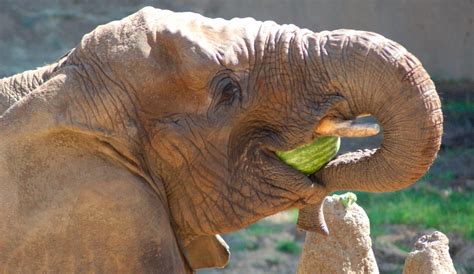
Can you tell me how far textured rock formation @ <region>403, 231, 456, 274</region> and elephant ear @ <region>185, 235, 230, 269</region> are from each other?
4.96 ft

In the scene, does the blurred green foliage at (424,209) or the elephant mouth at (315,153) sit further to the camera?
the blurred green foliage at (424,209)

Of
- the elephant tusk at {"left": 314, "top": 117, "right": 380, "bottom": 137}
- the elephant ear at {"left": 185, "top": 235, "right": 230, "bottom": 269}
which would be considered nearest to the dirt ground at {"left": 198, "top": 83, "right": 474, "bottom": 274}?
the elephant ear at {"left": 185, "top": 235, "right": 230, "bottom": 269}

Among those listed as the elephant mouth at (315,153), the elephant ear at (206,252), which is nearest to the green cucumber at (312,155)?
the elephant mouth at (315,153)

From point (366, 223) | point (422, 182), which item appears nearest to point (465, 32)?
point (422, 182)

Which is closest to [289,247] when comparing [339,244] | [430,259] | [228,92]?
[339,244]

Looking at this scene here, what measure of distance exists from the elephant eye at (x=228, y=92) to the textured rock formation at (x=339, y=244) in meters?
1.82

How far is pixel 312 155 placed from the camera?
119 inches

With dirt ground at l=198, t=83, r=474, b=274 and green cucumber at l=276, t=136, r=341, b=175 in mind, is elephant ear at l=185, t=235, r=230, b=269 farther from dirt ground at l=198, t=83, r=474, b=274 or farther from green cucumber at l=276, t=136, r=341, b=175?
dirt ground at l=198, t=83, r=474, b=274

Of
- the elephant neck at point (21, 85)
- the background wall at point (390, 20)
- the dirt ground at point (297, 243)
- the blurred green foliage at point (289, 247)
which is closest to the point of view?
the elephant neck at point (21, 85)

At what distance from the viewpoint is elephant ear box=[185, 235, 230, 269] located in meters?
3.23

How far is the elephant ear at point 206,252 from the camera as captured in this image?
3.23m

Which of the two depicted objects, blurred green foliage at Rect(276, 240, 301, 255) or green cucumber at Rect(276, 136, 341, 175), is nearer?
green cucumber at Rect(276, 136, 341, 175)

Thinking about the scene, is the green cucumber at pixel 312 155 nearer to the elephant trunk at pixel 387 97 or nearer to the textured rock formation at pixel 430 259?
the elephant trunk at pixel 387 97

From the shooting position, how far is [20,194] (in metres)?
2.98
